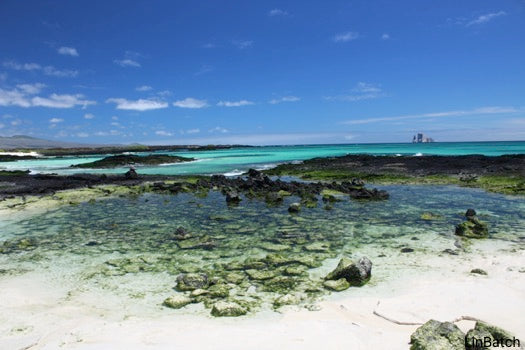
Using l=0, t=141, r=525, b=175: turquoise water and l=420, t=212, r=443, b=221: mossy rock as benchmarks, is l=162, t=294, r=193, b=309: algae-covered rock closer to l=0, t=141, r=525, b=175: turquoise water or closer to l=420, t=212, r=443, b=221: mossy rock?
l=420, t=212, r=443, b=221: mossy rock

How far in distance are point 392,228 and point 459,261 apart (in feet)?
14.7

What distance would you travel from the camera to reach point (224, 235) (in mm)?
14742

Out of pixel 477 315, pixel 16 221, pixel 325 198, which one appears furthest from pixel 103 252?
pixel 325 198

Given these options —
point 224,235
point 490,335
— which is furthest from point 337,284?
point 224,235

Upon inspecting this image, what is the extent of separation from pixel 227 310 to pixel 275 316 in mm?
1066

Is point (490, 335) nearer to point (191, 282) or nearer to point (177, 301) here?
point (177, 301)

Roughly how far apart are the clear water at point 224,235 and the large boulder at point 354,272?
23.6 inches

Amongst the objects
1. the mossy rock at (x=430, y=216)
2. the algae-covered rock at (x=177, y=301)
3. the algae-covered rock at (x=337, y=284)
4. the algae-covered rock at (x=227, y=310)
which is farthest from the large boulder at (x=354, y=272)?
the mossy rock at (x=430, y=216)

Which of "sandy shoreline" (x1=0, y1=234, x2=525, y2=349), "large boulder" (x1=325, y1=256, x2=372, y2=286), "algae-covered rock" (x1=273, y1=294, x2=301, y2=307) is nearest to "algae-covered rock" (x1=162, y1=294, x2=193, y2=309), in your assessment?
"sandy shoreline" (x1=0, y1=234, x2=525, y2=349)

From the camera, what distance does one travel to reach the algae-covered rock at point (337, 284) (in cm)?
905

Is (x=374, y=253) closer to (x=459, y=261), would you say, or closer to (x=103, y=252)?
(x=459, y=261)

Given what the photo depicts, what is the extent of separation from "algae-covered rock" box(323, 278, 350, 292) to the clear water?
209 mm

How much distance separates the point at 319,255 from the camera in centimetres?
1190

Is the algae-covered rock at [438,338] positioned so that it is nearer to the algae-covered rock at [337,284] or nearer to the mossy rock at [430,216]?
the algae-covered rock at [337,284]
